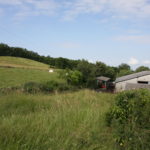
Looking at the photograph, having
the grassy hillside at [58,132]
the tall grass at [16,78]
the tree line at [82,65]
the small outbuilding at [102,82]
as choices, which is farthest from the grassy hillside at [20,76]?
the grassy hillside at [58,132]

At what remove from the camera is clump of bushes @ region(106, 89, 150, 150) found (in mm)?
3445

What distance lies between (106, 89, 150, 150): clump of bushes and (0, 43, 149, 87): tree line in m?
32.2

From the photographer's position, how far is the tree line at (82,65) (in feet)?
125

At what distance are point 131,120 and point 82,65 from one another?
3481 cm

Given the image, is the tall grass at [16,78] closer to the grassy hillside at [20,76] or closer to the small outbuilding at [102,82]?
the grassy hillside at [20,76]

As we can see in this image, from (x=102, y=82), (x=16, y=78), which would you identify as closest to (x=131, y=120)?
(x=16, y=78)

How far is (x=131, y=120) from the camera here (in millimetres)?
3859

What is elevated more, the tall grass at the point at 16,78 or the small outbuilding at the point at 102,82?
the tall grass at the point at 16,78

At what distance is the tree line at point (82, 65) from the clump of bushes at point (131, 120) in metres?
32.2

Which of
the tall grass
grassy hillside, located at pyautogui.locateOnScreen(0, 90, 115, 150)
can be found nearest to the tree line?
the tall grass

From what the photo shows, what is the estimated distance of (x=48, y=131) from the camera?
11.4ft

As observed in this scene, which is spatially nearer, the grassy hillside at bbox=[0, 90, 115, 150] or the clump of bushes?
the grassy hillside at bbox=[0, 90, 115, 150]

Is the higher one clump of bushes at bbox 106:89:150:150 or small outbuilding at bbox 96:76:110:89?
clump of bushes at bbox 106:89:150:150

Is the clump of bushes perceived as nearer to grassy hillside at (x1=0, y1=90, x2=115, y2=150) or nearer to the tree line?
grassy hillside at (x1=0, y1=90, x2=115, y2=150)
